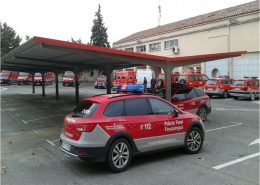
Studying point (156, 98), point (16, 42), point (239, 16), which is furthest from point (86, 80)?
point (156, 98)

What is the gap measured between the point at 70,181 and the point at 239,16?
99.1 feet

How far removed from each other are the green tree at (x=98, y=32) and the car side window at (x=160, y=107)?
50916mm

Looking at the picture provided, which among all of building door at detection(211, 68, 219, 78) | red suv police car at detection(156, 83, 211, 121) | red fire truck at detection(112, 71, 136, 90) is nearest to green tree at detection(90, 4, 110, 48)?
red fire truck at detection(112, 71, 136, 90)

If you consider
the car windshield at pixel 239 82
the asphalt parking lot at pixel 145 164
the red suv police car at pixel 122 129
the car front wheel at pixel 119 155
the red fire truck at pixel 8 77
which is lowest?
the asphalt parking lot at pixel 145 164

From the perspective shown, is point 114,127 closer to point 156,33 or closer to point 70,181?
point 70,181

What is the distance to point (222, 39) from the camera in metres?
34.3

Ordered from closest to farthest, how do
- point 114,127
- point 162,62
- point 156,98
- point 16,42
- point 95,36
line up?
point 114,127, point 156,98, point 162,62, point 95,36, point 16,42

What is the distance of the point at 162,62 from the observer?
527 inches

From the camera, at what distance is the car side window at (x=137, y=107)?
7489mm

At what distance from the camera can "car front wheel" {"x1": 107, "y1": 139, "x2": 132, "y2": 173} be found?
6.89 meters

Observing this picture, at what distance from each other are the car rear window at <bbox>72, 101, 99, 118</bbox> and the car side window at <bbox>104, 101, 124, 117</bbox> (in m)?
0.27

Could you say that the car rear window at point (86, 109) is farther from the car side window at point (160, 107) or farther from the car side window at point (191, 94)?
the car side window at point (191, 94)

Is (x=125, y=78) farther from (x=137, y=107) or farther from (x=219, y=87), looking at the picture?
(x=137, y=107)

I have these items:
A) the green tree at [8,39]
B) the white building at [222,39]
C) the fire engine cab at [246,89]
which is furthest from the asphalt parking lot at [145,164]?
the green tree at [8,39]
